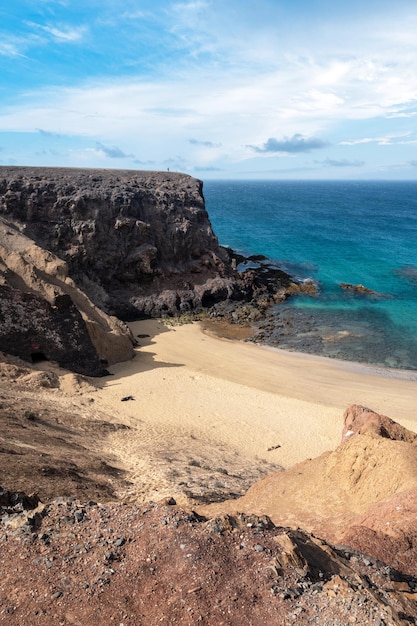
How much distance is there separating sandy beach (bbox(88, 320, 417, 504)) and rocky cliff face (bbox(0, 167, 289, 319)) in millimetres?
5820

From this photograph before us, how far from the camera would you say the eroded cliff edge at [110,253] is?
960 inches

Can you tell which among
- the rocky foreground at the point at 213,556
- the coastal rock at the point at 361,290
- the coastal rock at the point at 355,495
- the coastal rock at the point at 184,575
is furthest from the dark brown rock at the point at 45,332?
the coastal rock at the point at 361,290

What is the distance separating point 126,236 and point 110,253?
6.95 feet

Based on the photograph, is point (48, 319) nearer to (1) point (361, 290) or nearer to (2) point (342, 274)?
(1) point (361, 290)

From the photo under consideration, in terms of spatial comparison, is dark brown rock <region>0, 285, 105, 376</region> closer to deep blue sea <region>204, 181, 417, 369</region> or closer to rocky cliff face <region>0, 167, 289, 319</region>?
rocky cliff face <region>0, 167, 289, 319</region>

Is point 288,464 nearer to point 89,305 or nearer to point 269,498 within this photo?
point 269,498

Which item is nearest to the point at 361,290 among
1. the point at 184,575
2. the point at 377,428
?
the point at 377,428

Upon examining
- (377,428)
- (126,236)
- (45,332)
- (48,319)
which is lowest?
(377,428)

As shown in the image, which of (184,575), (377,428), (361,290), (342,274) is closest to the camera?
(184,575)

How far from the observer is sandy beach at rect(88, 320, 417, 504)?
15.9 m

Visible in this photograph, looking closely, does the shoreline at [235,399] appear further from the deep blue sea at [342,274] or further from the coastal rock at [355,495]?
the coastal rock at [355,495]

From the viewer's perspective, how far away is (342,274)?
5294cm

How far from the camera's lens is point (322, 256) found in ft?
204

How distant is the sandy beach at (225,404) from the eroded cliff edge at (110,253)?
3390mm
